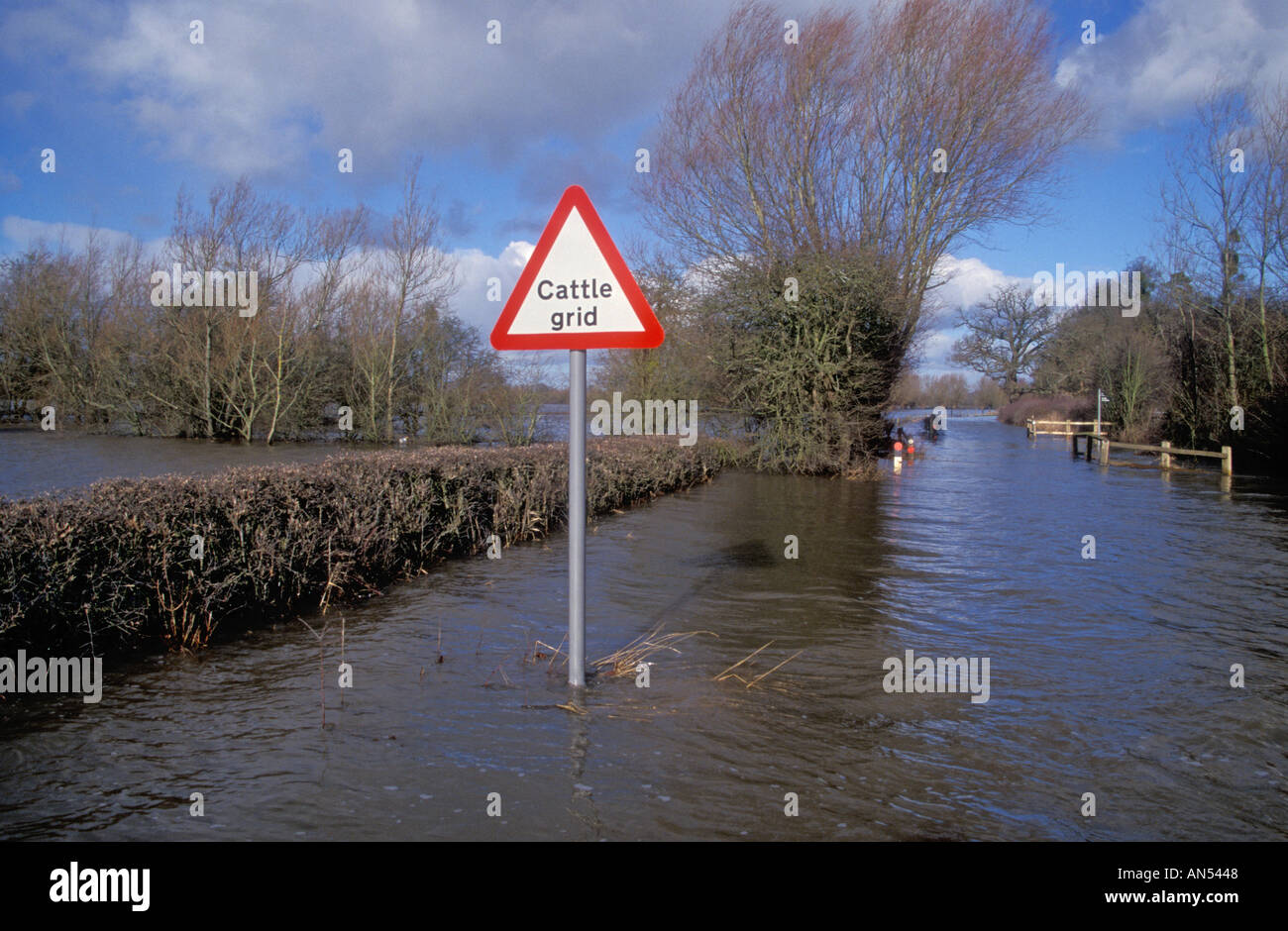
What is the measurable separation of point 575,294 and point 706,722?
8.07ft

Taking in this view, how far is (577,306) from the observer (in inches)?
181

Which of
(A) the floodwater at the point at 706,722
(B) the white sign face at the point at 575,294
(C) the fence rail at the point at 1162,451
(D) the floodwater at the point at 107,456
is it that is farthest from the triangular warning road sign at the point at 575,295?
(C) the fence rail at the point at 1162,451

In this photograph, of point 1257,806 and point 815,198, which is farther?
point 815,198

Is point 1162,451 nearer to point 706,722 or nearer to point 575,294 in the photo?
point 706,722

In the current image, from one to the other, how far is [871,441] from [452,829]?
21.3 meters

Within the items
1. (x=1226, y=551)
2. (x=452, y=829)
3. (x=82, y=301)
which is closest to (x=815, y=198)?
(x=1226, y=551)

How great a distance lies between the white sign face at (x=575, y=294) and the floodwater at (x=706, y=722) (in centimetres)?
215

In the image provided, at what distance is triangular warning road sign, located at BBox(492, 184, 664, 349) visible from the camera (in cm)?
452

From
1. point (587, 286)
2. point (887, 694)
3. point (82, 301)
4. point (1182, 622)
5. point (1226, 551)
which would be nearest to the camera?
point (587, 286)

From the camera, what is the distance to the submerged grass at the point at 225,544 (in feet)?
15.8

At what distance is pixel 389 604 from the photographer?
720cm

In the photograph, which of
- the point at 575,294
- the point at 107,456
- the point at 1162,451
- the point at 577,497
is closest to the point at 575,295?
the point at 575,294
